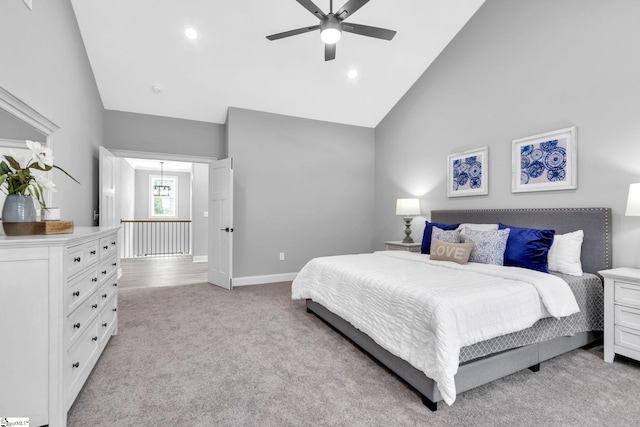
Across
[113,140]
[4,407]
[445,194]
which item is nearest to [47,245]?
[4,407]

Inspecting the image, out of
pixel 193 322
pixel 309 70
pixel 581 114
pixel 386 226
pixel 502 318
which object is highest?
pixel 309 70

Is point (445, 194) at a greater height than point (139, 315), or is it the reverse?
point (445, 194)

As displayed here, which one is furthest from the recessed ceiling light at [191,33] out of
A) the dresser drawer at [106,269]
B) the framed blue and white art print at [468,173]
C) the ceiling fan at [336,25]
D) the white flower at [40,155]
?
the framed blue and white art print at [468,173]

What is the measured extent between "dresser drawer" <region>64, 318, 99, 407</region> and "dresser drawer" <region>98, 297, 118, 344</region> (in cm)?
14

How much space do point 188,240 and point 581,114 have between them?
8842mm

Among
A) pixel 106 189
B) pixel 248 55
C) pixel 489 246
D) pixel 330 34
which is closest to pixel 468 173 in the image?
pixel 489 246

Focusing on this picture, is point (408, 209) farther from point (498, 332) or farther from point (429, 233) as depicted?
point (498, 332)

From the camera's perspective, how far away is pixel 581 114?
2914 millimetres

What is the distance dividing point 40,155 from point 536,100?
4283 millimetres

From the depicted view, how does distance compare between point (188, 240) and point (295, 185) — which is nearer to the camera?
point (295, 185)

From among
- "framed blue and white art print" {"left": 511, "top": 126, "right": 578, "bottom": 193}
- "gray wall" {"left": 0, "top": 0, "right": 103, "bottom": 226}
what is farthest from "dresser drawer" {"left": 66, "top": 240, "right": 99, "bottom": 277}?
"framed blue and white art print" {"left": 511, "top": 126, "right": 578, "bottom": 193}

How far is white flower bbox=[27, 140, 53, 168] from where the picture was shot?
1839 mm

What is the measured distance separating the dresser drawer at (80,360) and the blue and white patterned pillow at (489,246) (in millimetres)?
3214

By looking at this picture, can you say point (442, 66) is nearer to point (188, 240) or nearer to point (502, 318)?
point (502, 318)
